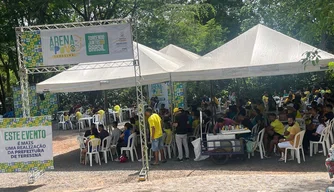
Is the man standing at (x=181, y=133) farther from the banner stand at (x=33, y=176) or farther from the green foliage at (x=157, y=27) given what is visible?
the green foliage at (x=157, y=27)

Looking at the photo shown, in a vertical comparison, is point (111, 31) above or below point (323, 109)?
above

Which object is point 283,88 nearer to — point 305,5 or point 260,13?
point 260,13

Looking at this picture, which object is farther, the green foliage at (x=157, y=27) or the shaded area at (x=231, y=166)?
the green foliage at (x=157, y=27)

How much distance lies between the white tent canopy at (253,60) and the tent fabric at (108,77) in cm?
74

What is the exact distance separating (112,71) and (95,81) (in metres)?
0.78

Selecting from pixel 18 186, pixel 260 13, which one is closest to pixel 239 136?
pixel 18 186

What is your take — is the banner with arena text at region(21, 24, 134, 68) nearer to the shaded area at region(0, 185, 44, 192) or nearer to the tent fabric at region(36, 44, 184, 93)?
the tent fabric at region(36, 44, 184, 93)

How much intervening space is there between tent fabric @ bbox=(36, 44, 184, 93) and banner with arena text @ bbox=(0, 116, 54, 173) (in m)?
2.69

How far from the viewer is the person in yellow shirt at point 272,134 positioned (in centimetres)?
1102

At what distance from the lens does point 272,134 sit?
1112 cm

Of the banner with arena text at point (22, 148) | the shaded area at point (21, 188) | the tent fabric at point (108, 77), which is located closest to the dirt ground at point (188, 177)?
the shaded area at point (21, 188)

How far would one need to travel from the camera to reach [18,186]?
409 inches

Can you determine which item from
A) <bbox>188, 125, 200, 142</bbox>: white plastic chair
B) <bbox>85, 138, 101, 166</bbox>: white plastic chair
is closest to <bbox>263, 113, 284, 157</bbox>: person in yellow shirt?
→ <bbox>188, 125, 200, 142</bbox>: white plastic chair

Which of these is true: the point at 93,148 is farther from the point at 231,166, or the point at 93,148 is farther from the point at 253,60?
→ the point at 253,60
